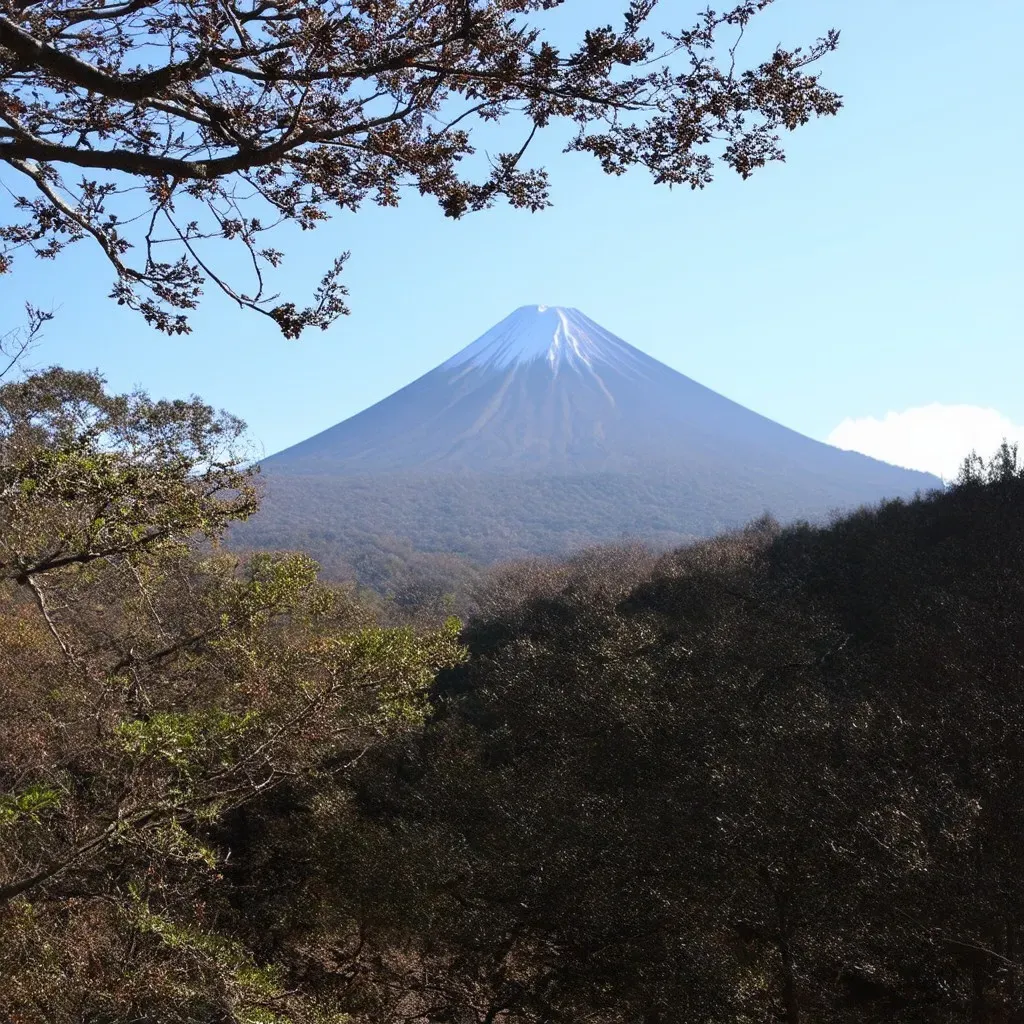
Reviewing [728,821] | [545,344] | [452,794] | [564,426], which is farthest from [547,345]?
[728,821]

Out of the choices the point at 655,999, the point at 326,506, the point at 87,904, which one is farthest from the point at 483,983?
the point at 326,506

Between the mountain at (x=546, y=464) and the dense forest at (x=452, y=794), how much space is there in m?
40.2

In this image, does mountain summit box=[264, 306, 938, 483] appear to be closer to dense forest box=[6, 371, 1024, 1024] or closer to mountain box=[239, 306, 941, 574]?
mountain box=[239, 306, 941, 574]

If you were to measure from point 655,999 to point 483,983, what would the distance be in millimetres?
A: 1911

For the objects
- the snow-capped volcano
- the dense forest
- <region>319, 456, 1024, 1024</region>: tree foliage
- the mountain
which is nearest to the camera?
the dense forest

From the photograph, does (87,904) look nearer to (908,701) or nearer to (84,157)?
(84,157)

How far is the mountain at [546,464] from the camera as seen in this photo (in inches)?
2478

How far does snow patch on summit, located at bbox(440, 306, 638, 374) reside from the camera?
9875cm

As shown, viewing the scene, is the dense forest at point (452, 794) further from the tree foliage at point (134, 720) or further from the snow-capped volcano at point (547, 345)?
the snow-capped volcano at point (547, 345)

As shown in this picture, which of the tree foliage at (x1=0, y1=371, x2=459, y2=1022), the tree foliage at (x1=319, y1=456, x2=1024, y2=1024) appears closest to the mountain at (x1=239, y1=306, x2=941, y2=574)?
the tree foliage at (x1=319, y1=456, x2=1024, y2=1024)

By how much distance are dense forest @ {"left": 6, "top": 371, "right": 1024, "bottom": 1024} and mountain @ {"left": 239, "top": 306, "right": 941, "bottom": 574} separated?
40243mm

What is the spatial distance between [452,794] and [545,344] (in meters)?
94.2

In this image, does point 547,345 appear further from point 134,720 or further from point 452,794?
point 134,720

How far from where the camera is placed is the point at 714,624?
36.8 feet
